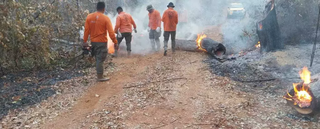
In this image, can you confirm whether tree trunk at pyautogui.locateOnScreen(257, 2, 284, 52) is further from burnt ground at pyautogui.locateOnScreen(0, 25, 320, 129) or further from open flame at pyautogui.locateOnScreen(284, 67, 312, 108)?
open flame at pyautogui.locateOnScreen(284, 67, 312, 108)

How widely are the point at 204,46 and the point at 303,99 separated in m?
5.75

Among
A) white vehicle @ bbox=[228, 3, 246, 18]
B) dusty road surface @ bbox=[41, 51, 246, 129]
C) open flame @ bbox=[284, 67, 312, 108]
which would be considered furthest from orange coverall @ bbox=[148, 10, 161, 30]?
white vehicle @ bbox=[228, 3, 246, 18]

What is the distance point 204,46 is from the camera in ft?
31.9

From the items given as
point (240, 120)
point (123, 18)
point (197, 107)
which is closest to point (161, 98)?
point (197, 107)

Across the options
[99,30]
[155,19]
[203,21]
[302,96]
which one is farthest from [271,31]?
[203,21]

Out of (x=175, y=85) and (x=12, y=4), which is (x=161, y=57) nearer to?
(x=175, y=85)

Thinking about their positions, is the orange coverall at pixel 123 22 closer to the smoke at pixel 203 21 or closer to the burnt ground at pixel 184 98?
the smoke at pixel 203 21

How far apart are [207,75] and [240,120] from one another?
2.77 meters

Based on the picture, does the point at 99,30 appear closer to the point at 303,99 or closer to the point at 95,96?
the point at 95,96

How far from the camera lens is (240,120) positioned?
4211 millimetres

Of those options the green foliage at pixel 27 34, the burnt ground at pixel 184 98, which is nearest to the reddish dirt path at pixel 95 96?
the burnt ground at pixel 184 98

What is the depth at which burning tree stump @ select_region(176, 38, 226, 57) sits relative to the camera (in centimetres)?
911

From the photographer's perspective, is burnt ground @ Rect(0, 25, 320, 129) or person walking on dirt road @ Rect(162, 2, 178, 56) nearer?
burnt ground @ Rect(0, 25, 320, 129)

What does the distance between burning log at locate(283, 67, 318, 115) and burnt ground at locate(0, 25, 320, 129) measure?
0.10 meters
